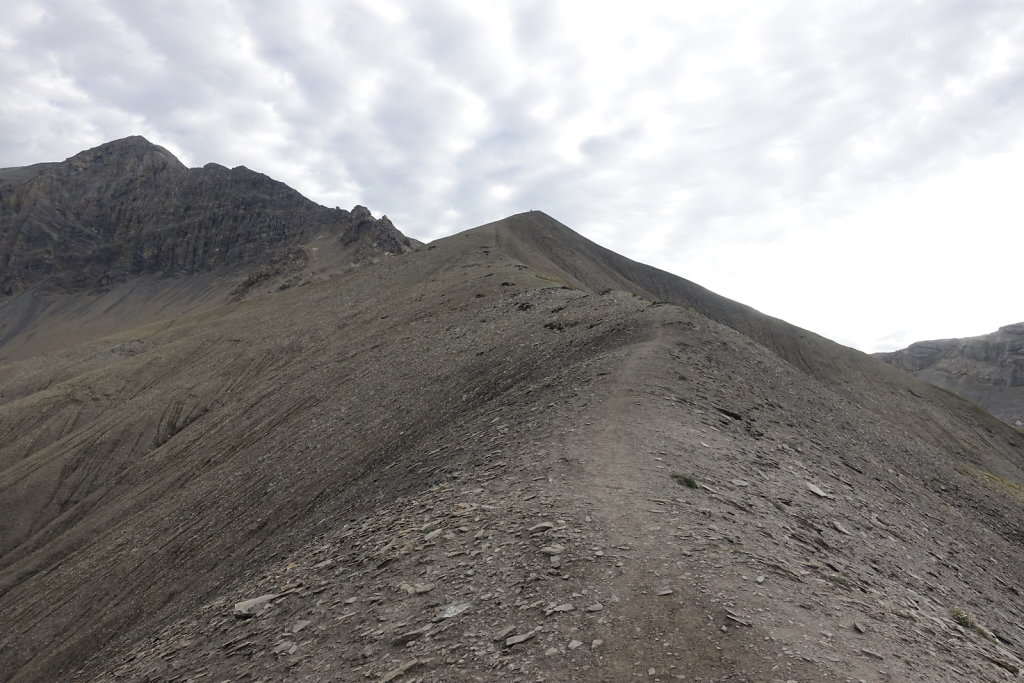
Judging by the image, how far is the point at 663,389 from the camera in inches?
820

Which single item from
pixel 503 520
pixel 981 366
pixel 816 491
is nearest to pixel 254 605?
pixel 503 520

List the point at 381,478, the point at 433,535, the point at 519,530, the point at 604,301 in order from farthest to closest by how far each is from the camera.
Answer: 1. the point at 604,301
2. the point at 381,478
3. the point at 433,535
4. the point at 519,530

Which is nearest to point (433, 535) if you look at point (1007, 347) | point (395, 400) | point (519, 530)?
point (519, 530)

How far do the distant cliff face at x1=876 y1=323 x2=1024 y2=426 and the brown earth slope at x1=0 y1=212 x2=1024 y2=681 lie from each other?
144937 mm

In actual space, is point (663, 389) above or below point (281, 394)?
above

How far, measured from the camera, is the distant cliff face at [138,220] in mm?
156375

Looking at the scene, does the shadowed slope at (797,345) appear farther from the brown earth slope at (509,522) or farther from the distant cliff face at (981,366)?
the distant cliff face at (981,366)

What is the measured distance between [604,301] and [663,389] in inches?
562

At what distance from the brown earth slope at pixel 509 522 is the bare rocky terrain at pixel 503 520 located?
3.2 inches

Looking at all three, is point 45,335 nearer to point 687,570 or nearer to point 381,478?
point 381,478

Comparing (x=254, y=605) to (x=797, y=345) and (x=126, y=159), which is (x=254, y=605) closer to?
(x=797, y=345)

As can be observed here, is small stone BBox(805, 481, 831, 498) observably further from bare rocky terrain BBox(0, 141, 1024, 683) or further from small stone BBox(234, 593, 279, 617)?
small stone BBox(234, 593, 279, 617)

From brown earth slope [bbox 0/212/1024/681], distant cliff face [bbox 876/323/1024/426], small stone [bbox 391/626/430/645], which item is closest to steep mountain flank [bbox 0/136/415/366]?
brown earth slope [bbox 0/212/1024/681]

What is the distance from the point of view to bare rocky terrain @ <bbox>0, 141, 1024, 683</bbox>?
31.5 feet
